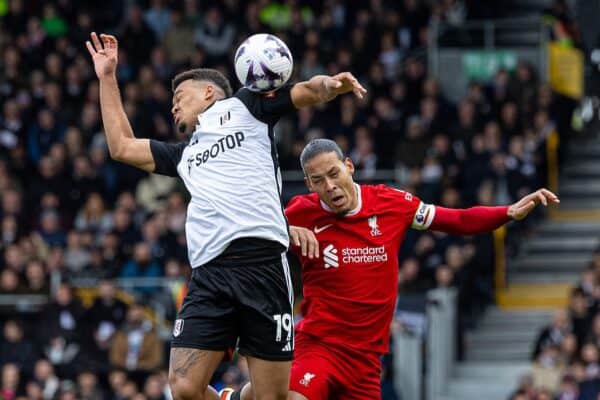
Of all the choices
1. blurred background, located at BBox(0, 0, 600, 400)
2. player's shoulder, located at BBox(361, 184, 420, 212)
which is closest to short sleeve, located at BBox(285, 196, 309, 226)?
player's shoulder, located at BBox(361, 184, 420, 212)

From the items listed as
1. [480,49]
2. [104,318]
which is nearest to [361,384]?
[104,318]

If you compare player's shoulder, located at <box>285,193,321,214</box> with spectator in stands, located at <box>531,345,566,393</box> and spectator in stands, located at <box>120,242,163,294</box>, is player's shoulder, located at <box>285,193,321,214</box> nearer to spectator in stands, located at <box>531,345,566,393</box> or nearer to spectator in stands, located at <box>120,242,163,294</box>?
spectator in stands, located at <box>531,345,566,393</box>

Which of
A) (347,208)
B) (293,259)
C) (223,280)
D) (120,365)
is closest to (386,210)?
(347,208)

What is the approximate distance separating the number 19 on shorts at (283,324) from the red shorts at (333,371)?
0.83 metres

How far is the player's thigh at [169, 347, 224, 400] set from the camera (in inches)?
402

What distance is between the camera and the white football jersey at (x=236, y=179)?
33.5 ft

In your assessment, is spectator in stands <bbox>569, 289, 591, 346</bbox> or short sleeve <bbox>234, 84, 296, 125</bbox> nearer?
short sleeve <bbox>234, 84, 296, 125</bbox>

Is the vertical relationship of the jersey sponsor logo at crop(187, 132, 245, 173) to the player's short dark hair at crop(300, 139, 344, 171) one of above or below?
above

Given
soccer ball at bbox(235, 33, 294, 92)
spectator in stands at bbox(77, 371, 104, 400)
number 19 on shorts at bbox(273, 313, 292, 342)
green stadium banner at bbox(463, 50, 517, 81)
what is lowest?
spectator in stands at bbox(77, 371, 104, 400)

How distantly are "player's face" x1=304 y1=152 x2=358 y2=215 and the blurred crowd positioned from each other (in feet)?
22.6

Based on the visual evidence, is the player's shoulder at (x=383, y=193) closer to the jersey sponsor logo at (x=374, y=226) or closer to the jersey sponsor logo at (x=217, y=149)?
the jersey sponsor logo at (x=374, y=226)

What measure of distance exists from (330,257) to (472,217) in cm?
97

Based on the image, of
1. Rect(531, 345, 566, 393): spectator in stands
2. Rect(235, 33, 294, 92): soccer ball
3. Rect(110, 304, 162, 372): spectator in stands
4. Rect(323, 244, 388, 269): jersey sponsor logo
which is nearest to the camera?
Rect(235, 33, 294, 92): soccer ball

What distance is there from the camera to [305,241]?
11016mm
